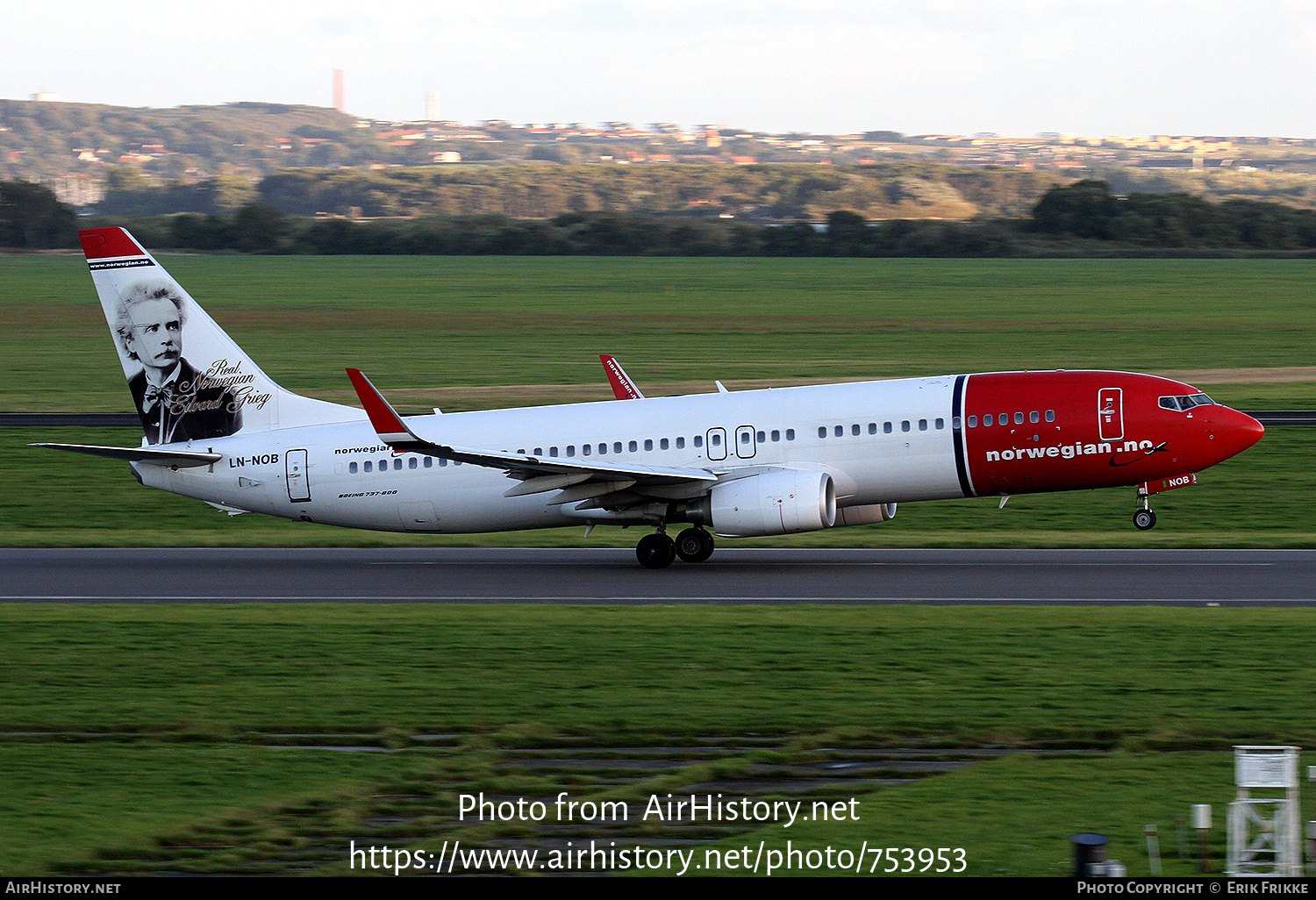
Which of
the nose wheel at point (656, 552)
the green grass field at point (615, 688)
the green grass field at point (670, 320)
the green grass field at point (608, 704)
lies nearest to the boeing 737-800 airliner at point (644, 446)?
the nose wheel at point (656, 552)

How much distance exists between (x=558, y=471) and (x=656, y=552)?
9.60 feet

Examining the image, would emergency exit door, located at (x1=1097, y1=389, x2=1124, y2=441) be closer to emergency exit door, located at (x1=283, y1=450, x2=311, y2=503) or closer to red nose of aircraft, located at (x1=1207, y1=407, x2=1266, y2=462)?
red nose of aircraft, located at (x1=1207, y1=407, x2=1266, y2=462)

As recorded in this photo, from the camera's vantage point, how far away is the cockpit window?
29.1 m

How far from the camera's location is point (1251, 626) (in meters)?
22.3

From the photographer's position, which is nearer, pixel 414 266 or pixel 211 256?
pixel 414 266

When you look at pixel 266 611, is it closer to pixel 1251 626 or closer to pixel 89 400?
pixel 1251 626

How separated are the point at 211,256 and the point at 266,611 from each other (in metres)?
141

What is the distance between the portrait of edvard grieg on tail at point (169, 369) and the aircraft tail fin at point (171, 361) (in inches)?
0.8

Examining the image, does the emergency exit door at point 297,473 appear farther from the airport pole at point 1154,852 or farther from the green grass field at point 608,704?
the airport pole at point 1154,852

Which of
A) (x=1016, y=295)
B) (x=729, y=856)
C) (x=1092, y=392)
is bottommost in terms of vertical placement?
(x=729, y=856)

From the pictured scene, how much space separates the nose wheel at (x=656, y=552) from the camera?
30.0 m
